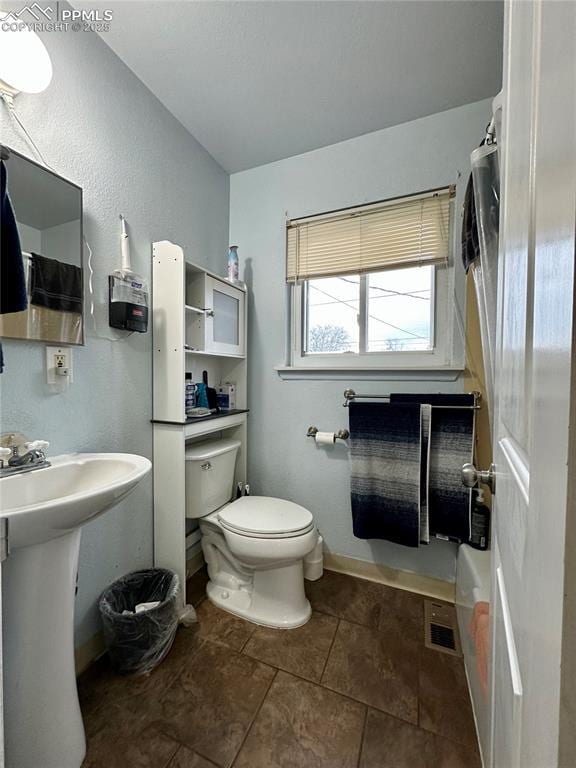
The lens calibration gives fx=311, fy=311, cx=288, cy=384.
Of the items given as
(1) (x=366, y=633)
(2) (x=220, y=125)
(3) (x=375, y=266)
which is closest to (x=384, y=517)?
(1) (x=366, y=633)

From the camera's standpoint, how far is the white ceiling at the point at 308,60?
3.67 feet

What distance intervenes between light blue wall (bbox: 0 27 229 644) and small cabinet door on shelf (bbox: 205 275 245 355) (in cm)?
29

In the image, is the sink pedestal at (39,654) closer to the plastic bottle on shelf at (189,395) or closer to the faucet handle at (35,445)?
the faucet handle at (35,445)

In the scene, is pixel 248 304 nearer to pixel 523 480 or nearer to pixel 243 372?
pixel 243 372

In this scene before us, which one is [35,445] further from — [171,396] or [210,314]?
[210,314]

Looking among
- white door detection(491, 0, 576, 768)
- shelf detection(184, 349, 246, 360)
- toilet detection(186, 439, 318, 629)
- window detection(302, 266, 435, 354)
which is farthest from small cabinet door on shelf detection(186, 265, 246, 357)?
white door detection(491, 0, 576, 768)

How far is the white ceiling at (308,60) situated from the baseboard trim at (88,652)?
7.57 ft

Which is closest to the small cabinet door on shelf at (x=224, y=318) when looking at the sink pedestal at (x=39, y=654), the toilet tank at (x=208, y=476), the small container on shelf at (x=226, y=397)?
the small container on shelf at (x=226, y=397)

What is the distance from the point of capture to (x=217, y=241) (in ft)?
6.15

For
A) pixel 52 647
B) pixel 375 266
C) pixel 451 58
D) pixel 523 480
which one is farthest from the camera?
pixel 375 266

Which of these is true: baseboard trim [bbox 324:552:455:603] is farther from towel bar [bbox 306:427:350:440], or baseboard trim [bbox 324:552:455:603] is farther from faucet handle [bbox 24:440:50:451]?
faucet handle [bbox 24:440:50:451]

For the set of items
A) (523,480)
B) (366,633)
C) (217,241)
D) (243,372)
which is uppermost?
(217,241)

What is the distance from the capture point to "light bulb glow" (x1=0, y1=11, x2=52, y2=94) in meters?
0.89

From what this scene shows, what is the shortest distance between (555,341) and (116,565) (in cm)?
160
